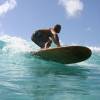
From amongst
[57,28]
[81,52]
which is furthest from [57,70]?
[57,28]

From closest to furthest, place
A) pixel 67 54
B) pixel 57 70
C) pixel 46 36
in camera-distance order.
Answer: pixel 57 70, pixel 67 54, pixel 46 36

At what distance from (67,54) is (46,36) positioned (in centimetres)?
292

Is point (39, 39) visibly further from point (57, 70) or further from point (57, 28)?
point (57, 70)

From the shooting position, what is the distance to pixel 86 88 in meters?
8.14

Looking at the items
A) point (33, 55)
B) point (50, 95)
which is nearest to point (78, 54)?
point (33, 55)

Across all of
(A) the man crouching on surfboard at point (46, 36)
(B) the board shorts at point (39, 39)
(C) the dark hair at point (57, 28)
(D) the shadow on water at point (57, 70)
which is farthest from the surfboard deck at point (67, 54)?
(B) the board shorts at point (39, 39)

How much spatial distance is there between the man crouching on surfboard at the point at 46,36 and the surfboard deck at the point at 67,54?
1.56 ft

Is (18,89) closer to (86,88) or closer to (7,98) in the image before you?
(7,98)

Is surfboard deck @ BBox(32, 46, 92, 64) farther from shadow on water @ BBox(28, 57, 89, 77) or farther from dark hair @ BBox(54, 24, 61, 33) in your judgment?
dark hair @ BBox(54, 24, 61, 33)

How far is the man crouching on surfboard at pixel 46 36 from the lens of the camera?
14.2 metres

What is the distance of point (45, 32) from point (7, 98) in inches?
385

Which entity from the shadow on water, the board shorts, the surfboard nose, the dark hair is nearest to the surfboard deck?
the surfboard nose

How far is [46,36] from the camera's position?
1606 cm

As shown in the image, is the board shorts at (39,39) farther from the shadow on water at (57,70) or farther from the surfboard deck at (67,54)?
the shadow on water at (57,70)
